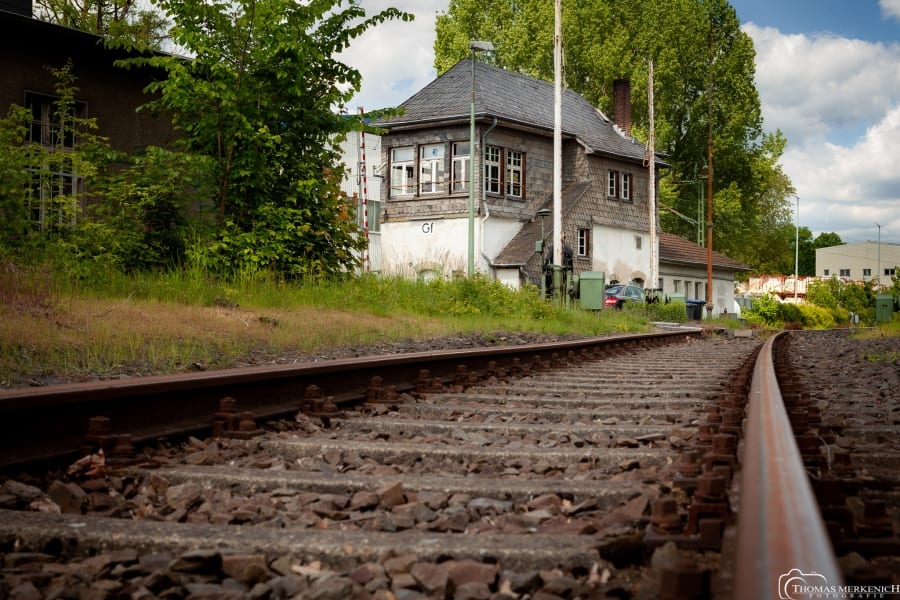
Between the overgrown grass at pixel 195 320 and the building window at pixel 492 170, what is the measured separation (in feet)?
65.2

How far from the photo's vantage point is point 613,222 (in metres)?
40.1

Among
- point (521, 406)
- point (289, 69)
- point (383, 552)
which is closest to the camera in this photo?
point (383, 552)

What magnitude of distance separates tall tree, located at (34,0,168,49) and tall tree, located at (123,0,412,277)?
53.6 feet

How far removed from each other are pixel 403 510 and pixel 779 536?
1642 mm

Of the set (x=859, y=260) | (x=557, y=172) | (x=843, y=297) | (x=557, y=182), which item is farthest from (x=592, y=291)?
(x=859, y=260)

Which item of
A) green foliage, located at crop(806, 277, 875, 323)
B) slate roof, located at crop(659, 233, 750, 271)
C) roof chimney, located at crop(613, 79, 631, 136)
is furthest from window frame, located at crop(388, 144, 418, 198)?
green foliage, located at crop(806, 277, 875, 323)

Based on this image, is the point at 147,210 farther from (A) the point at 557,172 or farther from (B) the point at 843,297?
(B) the point at 843,297

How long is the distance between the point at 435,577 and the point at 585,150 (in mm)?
37691

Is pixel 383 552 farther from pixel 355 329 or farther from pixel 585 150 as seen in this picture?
pixel 585 150

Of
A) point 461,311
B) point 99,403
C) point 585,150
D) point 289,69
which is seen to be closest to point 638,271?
point 585,150

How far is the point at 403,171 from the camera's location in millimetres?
37688

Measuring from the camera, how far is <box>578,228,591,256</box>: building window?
3862cm

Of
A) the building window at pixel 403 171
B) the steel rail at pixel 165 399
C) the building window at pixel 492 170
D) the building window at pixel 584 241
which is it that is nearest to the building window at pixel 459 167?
the building window at pixel 492 170

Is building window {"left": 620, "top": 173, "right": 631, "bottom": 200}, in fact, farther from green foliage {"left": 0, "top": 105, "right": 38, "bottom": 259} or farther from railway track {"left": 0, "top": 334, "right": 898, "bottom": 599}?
railway track {"left": 0, "top": 334, "right": 898, "bottom": 599}
